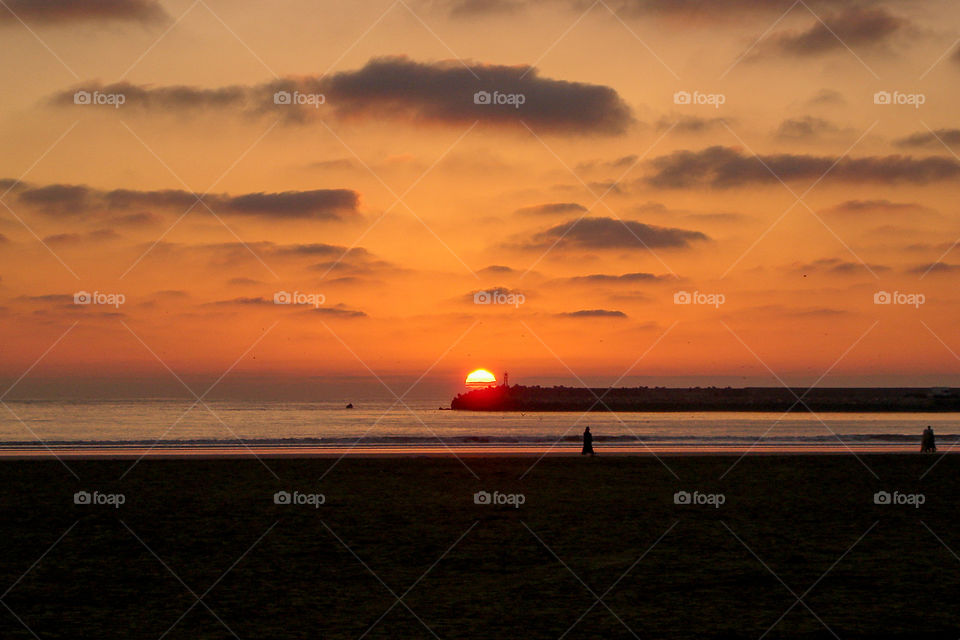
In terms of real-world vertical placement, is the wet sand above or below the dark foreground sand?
above

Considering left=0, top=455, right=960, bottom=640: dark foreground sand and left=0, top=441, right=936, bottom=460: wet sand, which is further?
left=0, top=441, right=936, bottom=460: wet sand

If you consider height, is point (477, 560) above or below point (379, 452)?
below

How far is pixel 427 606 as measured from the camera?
38.2 ft

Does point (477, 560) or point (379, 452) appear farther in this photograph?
point (379, 452)

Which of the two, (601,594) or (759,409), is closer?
(601,594)

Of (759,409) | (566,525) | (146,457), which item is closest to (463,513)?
(566,525)

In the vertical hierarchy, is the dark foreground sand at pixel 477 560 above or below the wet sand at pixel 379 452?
below

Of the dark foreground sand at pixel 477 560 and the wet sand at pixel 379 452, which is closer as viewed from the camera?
the dark foreground sand at pixel 477 560

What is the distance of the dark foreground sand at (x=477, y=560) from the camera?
10.8 m

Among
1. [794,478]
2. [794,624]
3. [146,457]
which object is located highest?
[146,457]

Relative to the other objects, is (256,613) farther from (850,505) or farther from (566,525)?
(850,505)

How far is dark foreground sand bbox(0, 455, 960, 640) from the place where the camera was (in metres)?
10.8

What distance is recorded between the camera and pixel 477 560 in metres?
14.9

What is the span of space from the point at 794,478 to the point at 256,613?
21717mm
